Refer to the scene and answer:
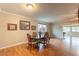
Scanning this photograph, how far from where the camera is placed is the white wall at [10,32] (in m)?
3.52

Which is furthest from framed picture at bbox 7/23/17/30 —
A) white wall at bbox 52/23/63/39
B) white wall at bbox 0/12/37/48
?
white wall at bbox 52/23/63/39

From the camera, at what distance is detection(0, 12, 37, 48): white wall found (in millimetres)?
3520

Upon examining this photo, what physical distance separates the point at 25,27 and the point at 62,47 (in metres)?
1.51

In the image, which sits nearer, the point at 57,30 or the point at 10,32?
the point at 57,30

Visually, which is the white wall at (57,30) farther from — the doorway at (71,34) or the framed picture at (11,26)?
the framed picture at (11,26)

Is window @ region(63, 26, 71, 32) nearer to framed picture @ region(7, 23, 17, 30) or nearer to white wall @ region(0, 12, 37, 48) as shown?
white wall @ region(0, 12, 37, 48)

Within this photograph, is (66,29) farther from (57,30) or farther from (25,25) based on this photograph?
(25,25)

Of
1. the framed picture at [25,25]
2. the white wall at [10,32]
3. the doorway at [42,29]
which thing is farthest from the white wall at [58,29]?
the framed picture at [25,25]

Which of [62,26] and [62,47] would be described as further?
[62,47]

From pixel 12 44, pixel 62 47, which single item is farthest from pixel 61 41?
pixel 12 44

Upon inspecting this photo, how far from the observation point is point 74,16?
3.13 meters

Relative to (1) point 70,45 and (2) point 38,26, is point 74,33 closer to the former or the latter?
(1) point 70,45

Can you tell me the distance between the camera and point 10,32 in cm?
436

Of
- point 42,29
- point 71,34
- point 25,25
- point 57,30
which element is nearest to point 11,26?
point 25,25
